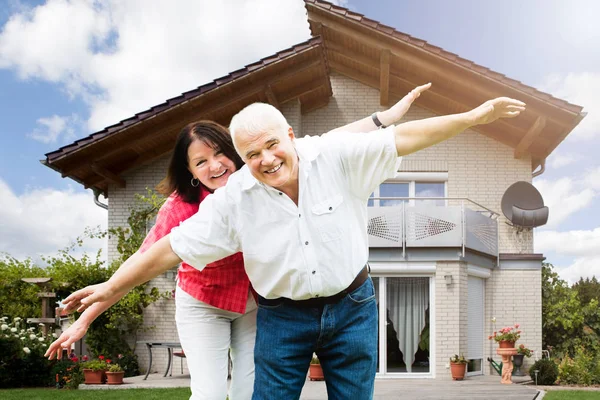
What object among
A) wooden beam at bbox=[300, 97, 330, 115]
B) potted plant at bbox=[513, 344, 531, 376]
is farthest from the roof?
potted plant at bbox=[513, 344, 531, 376]

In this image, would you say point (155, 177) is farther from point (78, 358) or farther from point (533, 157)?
point (533, 157)

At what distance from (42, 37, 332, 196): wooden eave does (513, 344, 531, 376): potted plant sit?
241 inches

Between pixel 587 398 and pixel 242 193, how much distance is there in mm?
8728

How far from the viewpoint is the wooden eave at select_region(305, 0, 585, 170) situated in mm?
12422

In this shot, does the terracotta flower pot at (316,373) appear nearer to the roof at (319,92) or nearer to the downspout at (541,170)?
the roof at (319,92)

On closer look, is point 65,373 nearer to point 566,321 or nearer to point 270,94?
point 270,94

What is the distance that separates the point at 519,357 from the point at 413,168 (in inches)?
160

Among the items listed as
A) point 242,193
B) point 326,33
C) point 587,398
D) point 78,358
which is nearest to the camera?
point 242,193

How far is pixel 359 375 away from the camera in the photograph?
2580 millimetres

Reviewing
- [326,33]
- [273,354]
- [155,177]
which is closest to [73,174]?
[155,177]

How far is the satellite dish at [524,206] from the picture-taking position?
13328 millimetres

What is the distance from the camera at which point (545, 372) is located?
12.0m

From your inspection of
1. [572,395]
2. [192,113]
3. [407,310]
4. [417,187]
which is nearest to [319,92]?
[192,113]

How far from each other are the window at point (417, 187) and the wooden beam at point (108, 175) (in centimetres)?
493
